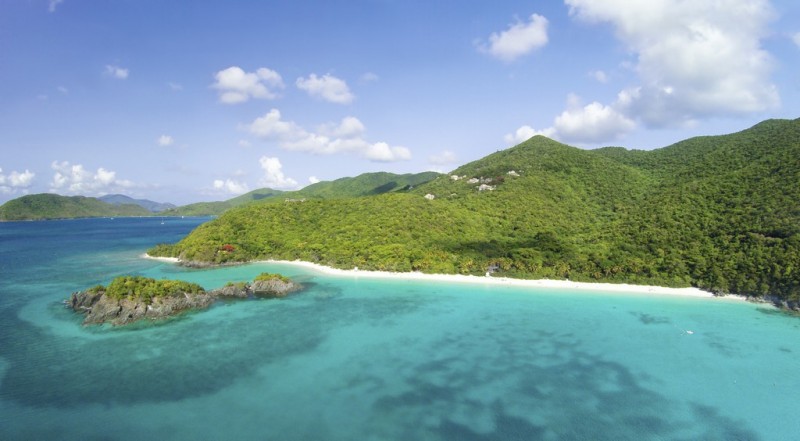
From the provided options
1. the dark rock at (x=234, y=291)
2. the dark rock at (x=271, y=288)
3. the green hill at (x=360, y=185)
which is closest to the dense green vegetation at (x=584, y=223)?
the dark rock at (x=271, y=288)

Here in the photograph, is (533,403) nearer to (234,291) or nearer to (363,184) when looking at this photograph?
(234,291)

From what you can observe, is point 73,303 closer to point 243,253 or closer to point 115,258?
point 243,253

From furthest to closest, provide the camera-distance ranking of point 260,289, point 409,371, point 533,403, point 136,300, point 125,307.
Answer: point 260,289, point 136,300, point 125,307, point 409,371, point 533,403

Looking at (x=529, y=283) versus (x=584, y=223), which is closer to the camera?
(x=529, y=283)

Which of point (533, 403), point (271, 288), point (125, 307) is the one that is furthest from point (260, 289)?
point (533, 403)

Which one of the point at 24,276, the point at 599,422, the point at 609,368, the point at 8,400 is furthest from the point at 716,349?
the point at 24,276
